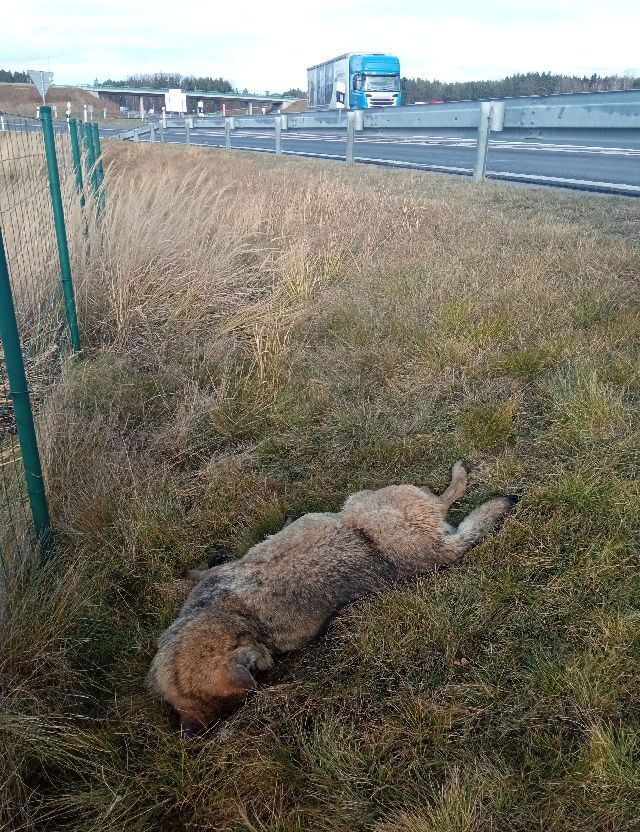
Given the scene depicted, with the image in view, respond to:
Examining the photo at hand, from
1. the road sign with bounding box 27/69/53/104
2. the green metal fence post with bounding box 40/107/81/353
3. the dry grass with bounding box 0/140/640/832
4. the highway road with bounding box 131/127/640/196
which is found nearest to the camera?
the dry grass with bounding box 0/140/640/832

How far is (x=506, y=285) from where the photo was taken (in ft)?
20.5

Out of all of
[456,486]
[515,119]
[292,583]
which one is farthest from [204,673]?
[515,119]

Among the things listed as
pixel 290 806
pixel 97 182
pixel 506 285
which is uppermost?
pixel 97 182

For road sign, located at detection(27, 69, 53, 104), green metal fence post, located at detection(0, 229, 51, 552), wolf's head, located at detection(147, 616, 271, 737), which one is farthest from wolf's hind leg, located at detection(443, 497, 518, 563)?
road sign, located at detection(27, 69, 53, 104)

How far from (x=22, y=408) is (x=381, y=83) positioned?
37471mm

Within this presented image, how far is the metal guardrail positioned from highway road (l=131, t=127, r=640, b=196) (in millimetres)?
655

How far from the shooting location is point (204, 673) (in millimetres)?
2498

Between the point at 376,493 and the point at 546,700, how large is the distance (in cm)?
137

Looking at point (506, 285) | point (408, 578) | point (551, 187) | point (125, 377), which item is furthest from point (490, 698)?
point (551, 187)

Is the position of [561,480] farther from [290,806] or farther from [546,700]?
[290,806]

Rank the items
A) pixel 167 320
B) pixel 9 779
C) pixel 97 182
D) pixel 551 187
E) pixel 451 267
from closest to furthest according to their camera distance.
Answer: pixel 9 779 → pixel 167 320 → pixel 451 267 → pixel 97 182 → pixel 551 187

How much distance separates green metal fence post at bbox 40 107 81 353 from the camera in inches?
193

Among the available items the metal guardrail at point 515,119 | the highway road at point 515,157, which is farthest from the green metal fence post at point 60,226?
the highway road at point 515,157

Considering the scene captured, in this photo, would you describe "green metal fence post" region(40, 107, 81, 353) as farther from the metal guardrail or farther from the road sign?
the road sign
